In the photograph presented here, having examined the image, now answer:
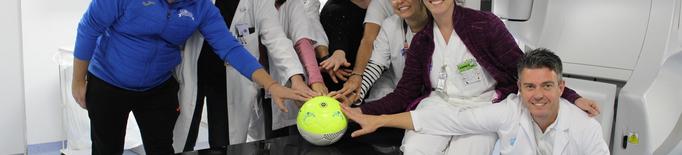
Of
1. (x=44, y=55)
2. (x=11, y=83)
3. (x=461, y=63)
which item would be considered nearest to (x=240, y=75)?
(x=461, y=63)

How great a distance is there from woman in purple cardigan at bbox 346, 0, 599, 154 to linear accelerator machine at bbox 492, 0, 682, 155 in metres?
0.35

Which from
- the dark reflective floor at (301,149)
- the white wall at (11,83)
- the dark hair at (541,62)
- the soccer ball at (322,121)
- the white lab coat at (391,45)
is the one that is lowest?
the white wall at (11,83)

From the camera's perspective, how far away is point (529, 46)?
2.42 meters

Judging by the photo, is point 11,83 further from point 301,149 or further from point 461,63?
point 461,63

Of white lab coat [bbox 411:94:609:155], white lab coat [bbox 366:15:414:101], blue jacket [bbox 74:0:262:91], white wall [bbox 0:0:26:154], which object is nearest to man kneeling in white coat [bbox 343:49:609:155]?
white lab coat [bbox 411:94:609:155]

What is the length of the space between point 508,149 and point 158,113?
124 cm

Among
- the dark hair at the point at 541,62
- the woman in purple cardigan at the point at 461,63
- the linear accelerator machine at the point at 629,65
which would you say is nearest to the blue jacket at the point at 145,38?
the woman in purple cardigan at the point at 461,63

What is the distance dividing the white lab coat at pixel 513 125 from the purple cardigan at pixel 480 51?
107 mm

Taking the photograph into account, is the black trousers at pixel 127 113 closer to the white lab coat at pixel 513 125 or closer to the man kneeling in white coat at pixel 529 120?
the man kneeling in white coat at pixel 529 120

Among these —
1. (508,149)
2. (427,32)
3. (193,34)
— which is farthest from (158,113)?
(508,149)

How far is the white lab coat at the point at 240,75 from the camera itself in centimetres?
223

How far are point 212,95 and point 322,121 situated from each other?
684mm

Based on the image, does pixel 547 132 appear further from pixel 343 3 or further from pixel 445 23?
pixel 343 3

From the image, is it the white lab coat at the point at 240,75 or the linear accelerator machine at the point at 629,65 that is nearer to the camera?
the linear accelerator machine at the point at 629,65
